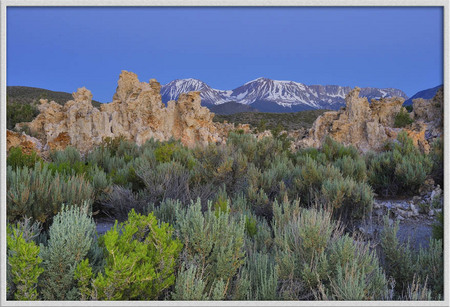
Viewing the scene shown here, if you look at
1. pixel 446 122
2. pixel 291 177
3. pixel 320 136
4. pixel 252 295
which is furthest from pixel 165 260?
pixel 320 136

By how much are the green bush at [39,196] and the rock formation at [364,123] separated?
14029 millimetres

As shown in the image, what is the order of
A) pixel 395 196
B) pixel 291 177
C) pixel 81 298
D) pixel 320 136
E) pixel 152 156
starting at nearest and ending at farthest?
pixel 81 298 → pixel 291 177 → pixel 395 196 → pixel 152 156 → pixel 320 136

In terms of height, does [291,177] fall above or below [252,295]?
above

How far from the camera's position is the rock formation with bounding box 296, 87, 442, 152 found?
1661 centimetres

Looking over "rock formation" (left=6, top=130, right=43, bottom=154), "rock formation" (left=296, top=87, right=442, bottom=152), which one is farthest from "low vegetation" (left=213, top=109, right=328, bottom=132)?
"rock formation" (left=6, top=130, right=43, bottom=154)

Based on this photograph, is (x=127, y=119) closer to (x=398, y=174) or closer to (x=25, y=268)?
(x=398, y=174)

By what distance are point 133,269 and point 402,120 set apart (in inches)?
838

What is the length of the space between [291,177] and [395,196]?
2257 millimetres

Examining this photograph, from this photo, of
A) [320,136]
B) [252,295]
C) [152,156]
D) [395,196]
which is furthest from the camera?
[320,136]

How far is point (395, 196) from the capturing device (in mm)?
5734

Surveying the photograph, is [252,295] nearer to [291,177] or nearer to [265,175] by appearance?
[265,175]

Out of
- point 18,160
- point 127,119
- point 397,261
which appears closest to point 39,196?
point 18,160

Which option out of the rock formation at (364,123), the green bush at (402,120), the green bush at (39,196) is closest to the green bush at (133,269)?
the green bush at (39,196)

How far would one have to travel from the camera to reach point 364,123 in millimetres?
17547
